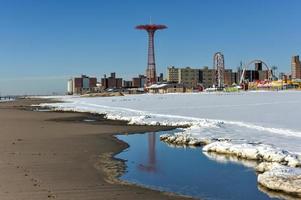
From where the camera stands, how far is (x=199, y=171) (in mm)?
14164

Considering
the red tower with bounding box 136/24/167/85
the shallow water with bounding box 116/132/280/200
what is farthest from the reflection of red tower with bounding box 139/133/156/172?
the red tower with bounding box 136/24/167/85

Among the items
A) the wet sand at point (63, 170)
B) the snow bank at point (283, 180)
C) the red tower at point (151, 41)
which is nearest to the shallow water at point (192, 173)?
the snow bank at point (283, 180)

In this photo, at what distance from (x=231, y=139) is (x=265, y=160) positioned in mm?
5321

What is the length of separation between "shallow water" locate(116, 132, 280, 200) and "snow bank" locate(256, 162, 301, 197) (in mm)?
257

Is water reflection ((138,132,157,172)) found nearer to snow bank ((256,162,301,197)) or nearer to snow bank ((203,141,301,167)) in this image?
snow bank ((203,141,301,167))

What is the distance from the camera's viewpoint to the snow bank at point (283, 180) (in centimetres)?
1066

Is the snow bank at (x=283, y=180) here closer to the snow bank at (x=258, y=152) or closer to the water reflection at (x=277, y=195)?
the water reflection at (x=277, y=195)

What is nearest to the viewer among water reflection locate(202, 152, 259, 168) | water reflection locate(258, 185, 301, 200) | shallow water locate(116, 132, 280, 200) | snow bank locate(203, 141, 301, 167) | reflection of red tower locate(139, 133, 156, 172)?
water reflection locate(258, 185, 301, 200)

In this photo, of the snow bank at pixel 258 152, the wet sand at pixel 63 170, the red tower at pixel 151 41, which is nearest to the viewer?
the wet sand at pixel 63 170

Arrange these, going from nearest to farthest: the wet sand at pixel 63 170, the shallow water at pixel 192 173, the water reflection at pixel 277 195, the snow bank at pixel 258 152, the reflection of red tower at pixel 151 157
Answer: the water reflection at pixel 277 195
the wet sand at pixel 63 170
the shallow water at pixel 192 173
the snow bank at pixel 258 152
the reflection of red tower at pixel 151 157

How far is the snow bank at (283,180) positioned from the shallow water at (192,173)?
26cm

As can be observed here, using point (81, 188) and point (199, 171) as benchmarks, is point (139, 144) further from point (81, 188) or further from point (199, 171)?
point (81, 188)

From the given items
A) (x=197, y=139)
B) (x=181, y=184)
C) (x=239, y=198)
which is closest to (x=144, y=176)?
(x=181, y=184)

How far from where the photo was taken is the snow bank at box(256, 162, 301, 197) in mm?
10664
